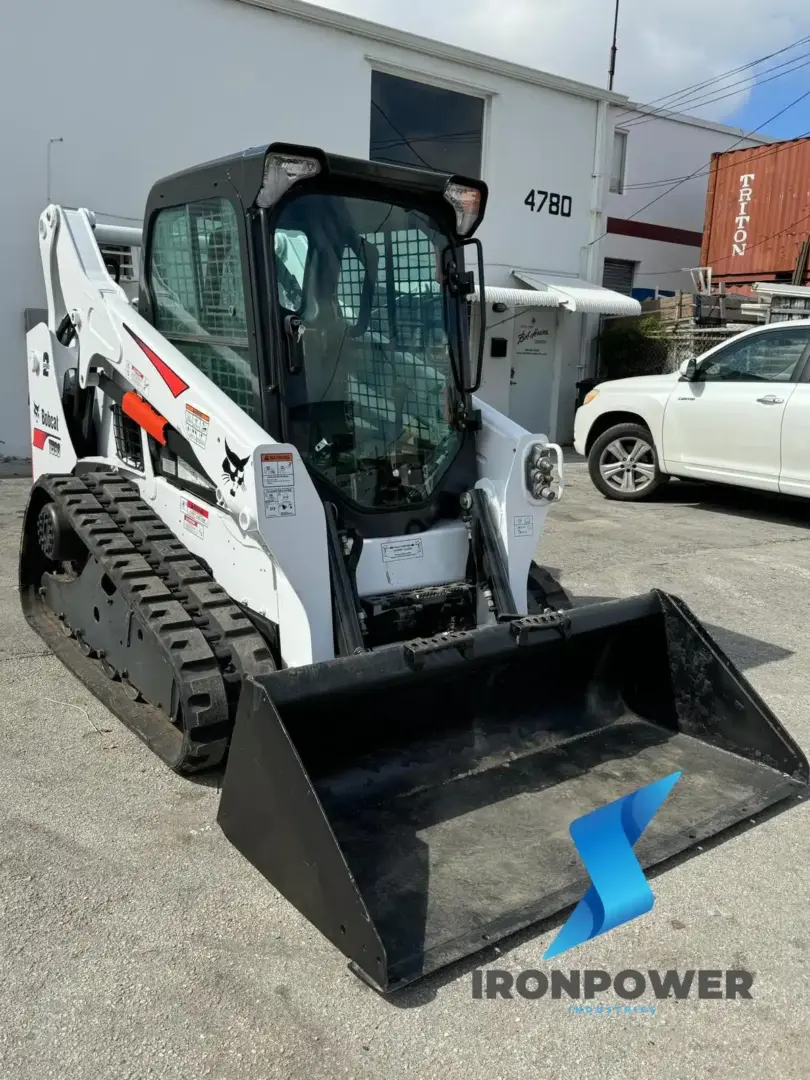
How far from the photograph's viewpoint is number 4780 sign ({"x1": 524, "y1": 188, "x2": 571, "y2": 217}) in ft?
48.7

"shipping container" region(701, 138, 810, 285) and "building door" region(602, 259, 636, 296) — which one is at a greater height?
"shipping container" region(701, 138, 810, 285)

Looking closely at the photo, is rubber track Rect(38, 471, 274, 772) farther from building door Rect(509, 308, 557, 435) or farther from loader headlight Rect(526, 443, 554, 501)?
building door Rect(509, 308, 557, 435)

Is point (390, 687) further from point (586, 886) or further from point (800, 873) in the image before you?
point (800, 873)

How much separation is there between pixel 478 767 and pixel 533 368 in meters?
12.7

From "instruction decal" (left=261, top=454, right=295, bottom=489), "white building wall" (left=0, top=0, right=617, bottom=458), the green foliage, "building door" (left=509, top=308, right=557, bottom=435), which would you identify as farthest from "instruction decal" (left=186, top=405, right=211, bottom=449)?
the green foliage

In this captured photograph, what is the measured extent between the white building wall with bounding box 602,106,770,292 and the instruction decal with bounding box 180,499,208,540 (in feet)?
61.5

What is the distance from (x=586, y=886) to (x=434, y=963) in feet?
2.12

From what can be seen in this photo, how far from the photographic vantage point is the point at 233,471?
3.69 meters

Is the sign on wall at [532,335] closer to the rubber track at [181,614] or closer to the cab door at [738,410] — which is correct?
the cab door at [738,410]

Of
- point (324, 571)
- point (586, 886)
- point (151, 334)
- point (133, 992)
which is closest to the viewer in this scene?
point (133, 992)

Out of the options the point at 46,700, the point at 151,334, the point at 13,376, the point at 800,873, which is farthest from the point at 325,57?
the point at 800,873

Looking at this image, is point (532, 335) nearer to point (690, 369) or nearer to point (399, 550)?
point (690, 369)

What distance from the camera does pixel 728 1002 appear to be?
8.69 ft

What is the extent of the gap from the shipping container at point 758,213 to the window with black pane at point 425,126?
7.44m
